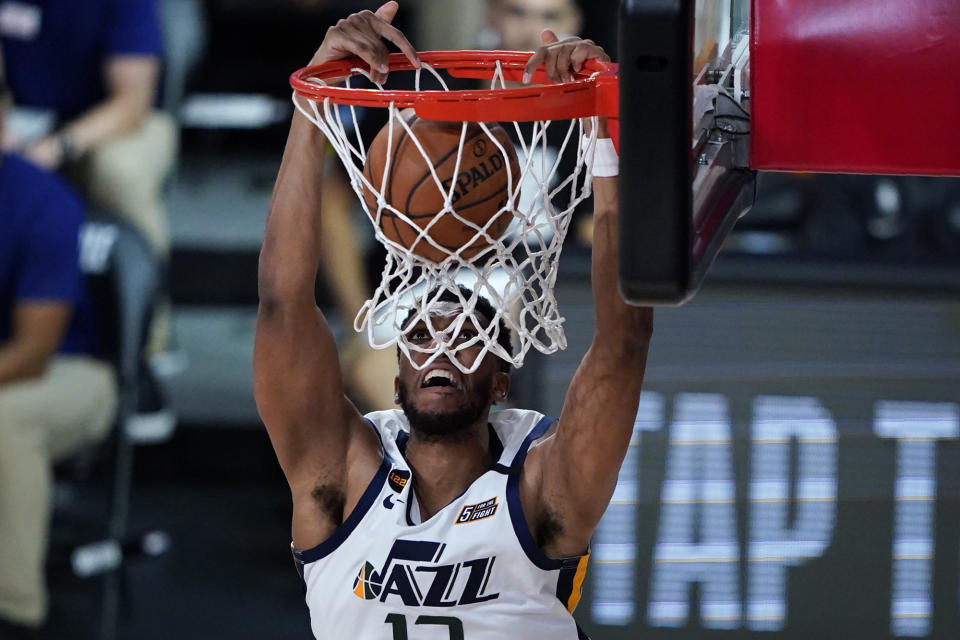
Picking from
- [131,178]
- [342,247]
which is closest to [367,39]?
[342,247]

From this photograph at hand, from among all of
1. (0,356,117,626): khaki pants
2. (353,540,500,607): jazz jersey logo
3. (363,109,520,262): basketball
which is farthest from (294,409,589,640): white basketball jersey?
(0,356,117,626): khaki pants

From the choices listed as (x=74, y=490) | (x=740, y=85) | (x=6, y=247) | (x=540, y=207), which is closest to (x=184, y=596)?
(x=74, y=490)

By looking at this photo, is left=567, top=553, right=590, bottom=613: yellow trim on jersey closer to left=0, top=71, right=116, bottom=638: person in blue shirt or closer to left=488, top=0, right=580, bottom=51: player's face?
left=0, top=71, right=116, bottom=638: person in blue shirt

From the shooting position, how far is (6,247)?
477 cm

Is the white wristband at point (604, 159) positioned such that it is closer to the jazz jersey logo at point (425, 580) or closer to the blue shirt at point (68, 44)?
the jazz jersey logo at point (425, 580)

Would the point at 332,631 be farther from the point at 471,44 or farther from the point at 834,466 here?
the point at 471,44

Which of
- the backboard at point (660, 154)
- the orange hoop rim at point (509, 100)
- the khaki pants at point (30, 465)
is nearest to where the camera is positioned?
the backboard at point (660, 154)

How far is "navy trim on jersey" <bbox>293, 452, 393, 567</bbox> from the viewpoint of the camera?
282 centimetres

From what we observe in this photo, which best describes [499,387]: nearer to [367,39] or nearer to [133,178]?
[367,39]

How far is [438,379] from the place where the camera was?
2.86 metres

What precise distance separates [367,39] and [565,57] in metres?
0.37

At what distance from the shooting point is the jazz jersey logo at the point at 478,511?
9.25 ft

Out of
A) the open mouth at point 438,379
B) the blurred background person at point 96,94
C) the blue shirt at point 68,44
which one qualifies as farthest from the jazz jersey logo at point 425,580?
the blue shirt at point 68,44

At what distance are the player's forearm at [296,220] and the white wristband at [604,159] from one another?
56 cm
